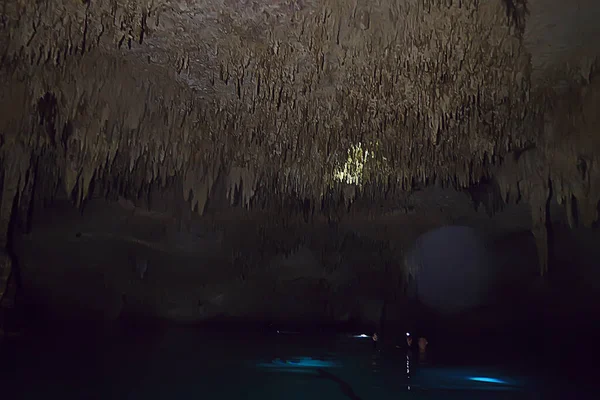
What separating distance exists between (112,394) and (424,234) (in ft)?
24.8

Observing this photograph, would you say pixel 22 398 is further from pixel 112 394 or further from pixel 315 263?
pixel 315 263

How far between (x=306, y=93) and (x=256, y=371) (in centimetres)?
431

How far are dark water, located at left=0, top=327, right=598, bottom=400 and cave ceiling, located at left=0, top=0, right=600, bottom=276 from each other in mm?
2592

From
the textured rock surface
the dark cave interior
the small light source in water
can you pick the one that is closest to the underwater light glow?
the small light source in water

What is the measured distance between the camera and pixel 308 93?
193 inches

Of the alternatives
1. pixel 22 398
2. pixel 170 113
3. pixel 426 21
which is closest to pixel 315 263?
pixel 170 113

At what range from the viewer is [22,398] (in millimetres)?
4559

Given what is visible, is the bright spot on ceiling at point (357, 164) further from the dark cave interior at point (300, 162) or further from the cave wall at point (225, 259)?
the cave wall at point (225, 259)

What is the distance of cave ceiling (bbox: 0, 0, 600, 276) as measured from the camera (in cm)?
380

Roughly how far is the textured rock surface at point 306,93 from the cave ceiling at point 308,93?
18 mm

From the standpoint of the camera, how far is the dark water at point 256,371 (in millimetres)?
5359

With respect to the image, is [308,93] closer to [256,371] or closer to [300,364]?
[256,371]

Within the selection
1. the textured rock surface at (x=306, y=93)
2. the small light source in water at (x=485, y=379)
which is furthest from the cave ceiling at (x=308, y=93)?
the small light source in water at (x=485, y=379)

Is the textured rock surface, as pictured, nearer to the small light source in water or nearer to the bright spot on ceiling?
the bright spot on ceiling
